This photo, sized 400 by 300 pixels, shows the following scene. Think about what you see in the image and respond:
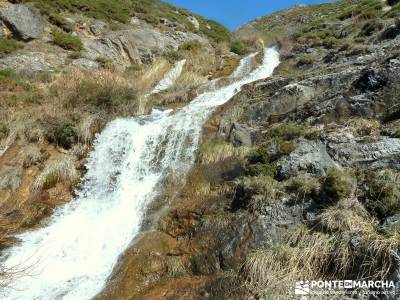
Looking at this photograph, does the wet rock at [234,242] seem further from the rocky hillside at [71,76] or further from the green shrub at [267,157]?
the rocky hillside at [71,76]

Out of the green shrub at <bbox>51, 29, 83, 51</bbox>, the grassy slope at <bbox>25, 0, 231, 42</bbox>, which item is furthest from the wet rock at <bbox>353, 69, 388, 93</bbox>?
the grassy slope at <bbox>25, 0, 231, 42</bbox>

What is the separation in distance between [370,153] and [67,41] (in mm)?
20969

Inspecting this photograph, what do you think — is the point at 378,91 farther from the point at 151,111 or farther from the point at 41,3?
the point at 41,3

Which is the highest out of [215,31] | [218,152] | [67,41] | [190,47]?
[215,31]

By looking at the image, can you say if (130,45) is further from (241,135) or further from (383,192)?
(383,192)

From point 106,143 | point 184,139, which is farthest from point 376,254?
point 106,143

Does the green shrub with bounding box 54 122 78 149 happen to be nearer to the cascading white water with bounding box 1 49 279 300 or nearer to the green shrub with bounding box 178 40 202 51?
the cascading white water with bounding box 1 49 279 300

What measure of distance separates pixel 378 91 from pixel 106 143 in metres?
8.81

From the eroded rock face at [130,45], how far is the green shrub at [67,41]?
2.01 ft

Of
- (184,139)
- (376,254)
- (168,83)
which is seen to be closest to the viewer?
(376,254)

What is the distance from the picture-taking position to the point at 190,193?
11664mm

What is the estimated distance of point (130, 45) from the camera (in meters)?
27.9

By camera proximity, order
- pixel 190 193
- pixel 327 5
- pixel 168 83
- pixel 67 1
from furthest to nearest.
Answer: pixel 327 5, pixel 67 1, pixel 168 83, pixel 190 193

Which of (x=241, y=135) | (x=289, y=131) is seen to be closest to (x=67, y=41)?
(x=241, y=135)
